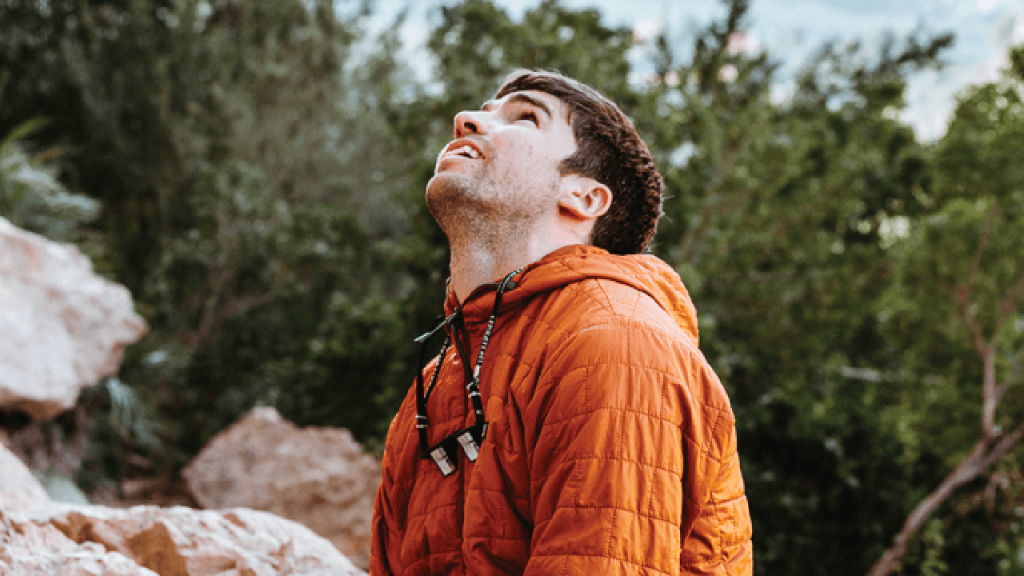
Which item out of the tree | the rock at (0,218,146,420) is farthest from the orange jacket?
the tree

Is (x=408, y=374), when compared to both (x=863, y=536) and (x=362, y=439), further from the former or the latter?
(x=863, y=536)

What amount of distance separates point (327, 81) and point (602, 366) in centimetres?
863

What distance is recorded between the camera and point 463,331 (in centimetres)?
174

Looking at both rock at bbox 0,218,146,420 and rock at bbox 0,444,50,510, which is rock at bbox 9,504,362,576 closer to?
rock at bbox 0,444,50,510

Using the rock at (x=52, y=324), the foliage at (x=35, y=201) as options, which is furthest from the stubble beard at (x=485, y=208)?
the foliage at (x=35, y=201)

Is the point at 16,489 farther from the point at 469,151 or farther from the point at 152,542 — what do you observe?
the point at 469,151

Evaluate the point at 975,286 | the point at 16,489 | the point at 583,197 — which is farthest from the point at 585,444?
the point at 975,286

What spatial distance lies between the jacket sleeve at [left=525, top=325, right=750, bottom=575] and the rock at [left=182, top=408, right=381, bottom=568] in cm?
428

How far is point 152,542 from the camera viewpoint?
2016 millimetres

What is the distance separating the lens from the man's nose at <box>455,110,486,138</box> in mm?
1855

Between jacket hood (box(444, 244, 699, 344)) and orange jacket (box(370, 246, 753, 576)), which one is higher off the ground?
jacket hood (box(444, 244, 699, 344))

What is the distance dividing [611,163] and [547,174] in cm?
24

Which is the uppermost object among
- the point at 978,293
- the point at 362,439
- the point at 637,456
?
the point at 978,293

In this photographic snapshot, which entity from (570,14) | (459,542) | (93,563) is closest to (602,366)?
→ (459,542)
